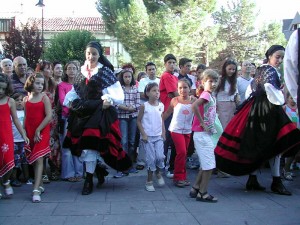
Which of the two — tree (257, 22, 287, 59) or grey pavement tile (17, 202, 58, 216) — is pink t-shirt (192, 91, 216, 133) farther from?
tree (257, 22, 287, 59)

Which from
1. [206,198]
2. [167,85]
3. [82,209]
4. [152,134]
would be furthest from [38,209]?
[167,85]

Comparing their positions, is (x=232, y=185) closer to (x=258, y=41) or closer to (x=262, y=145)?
(x=262, y=145)

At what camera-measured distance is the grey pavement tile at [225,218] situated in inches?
160

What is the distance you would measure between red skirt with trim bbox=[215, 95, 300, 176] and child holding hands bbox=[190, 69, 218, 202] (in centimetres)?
30

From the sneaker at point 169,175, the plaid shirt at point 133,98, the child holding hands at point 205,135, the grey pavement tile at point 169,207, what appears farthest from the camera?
the plaid shirt at point 133,98

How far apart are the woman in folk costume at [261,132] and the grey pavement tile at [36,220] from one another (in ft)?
7.44

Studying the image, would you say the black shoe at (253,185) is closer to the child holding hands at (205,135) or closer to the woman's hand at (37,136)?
the child holding hands at (205,135)

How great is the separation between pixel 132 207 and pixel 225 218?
1107mm

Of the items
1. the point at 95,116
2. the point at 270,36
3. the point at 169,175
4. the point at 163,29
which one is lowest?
the point at 169,175

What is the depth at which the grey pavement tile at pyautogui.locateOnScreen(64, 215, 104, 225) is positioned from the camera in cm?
403

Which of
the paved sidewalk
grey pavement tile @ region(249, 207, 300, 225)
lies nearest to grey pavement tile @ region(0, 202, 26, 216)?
the paved sidewalk

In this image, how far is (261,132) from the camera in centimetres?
511

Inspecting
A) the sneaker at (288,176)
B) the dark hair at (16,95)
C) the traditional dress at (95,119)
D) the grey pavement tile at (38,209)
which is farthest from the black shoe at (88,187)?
the sneaker at (288,176)

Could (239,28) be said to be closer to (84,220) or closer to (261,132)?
(261,132)
